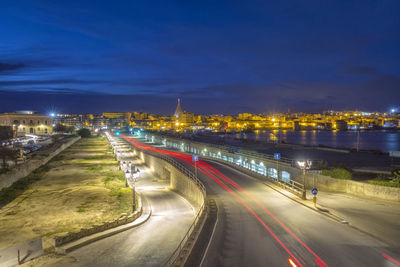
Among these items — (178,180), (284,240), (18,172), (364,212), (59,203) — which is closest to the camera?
(284,240)

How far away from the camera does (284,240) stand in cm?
1155

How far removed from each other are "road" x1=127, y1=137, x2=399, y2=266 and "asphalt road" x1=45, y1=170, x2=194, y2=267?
2673mm

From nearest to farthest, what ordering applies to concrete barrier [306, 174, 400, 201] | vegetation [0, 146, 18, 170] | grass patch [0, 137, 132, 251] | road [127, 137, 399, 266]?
road [127, 137, 399, 266] → grass patch [0, 137, 132, 251] → concrete barrier [306, 174, 400, 201] → vegetation [0, 146, 18, 170]

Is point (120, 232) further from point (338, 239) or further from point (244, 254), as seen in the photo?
point (338, 239)

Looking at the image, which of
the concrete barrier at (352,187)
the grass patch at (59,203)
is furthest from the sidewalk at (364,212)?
the grass patch at (59,203)

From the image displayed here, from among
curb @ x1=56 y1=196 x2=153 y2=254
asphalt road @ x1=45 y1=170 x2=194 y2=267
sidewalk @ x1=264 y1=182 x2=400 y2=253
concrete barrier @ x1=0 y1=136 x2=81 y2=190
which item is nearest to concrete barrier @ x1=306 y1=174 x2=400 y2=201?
sidewalk @ x1=264 y1=182 x2=400 y2=253

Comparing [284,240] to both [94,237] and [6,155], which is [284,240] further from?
[6,155]

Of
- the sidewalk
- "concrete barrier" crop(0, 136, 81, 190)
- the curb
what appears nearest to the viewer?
the curb

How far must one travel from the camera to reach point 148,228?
623 inches

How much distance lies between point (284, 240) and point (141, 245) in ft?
22.1

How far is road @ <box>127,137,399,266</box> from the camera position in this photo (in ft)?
32.4

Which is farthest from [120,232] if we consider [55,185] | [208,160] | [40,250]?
[208,160]

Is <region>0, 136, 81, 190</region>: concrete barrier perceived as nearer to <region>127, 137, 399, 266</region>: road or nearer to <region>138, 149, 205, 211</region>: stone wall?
<region>138, 149, 205, 211</region>: stone wall

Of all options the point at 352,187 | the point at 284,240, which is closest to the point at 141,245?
the point at 284,240
